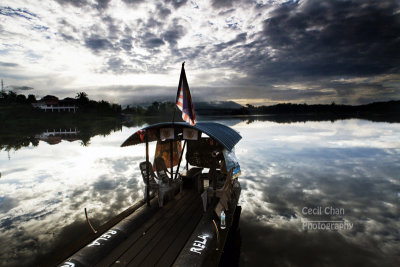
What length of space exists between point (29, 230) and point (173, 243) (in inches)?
309

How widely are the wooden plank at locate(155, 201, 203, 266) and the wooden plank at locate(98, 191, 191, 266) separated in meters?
1.12

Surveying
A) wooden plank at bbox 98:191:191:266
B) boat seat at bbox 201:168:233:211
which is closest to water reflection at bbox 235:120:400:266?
boat seat at bbox 201:168:233:211

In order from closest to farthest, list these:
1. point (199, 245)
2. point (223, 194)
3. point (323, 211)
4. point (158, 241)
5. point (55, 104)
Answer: point (199, 245), point (158, 241), point (223, 194), point (323, 211), point (55, 104)

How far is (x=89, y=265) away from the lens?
5223 millimetres

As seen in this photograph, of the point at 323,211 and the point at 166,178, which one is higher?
the point at 166,178

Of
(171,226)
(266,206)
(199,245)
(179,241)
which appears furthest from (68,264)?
(266,206)

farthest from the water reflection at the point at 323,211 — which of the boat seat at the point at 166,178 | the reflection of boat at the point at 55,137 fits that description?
the reflection of boat at the point at 55,137

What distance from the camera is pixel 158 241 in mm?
6379

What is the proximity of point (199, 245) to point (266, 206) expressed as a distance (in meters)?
7.78

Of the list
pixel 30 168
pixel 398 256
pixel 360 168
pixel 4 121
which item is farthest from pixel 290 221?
pixel 4 121

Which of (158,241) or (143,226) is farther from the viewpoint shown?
(143,226)

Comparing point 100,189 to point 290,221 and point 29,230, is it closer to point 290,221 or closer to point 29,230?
point 29,230

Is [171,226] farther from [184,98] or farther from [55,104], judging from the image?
[55,104]

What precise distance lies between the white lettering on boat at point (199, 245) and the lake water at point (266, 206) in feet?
9.77
